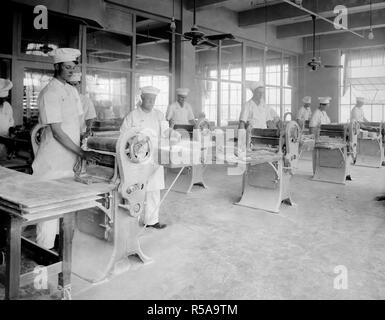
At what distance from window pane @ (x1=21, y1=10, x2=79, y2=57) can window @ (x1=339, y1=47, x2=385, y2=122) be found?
8996mm

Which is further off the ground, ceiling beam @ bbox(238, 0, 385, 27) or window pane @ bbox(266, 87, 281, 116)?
ceiling beam @ bbox(238, 0, 385, 27)

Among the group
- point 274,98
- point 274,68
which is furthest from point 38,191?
point 274,68

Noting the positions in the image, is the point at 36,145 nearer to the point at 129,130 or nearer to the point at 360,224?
the point at 129,130

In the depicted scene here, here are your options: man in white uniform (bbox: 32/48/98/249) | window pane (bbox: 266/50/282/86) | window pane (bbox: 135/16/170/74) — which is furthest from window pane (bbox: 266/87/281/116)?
man in white uniform (bbox: 32/48/98/249)

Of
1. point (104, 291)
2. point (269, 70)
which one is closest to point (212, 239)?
point (104, 291)

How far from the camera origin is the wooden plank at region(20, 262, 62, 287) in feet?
6.81

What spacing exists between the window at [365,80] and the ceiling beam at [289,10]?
2748mm

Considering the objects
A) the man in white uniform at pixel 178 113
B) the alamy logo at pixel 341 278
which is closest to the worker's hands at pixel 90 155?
the alamy logo at pixel 341 278

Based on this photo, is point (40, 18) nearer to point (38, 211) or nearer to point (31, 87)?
point (31, 87)

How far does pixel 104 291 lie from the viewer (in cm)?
251

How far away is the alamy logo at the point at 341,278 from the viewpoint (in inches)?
102

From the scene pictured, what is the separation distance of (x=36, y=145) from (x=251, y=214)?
2.59 meters

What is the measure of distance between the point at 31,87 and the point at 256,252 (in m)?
4.82

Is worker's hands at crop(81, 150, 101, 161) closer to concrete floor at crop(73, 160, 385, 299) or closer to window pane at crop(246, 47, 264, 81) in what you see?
concrete floor at crop(73, 160, 385, 299)
